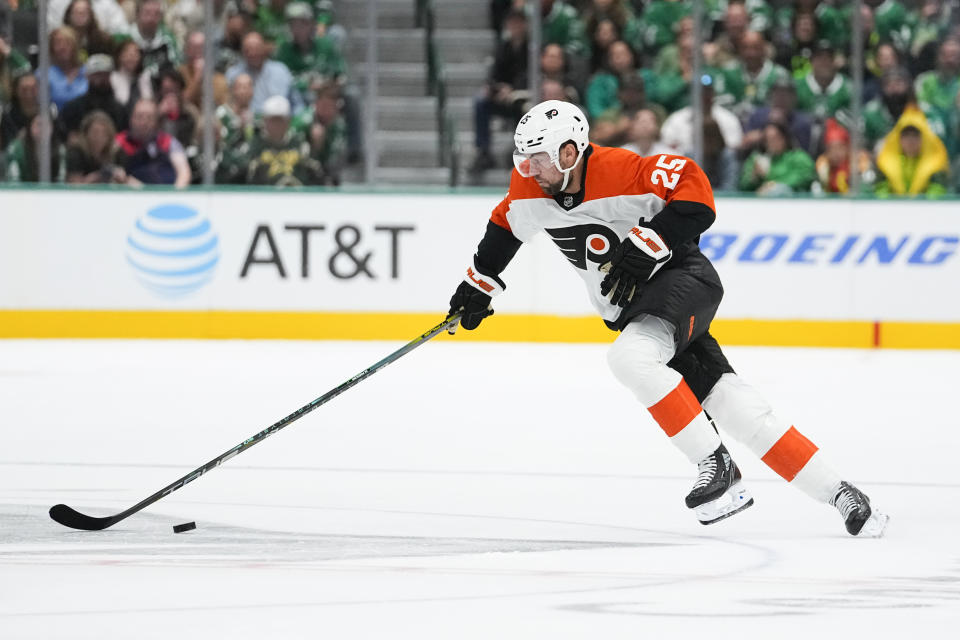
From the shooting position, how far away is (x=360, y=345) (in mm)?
8852

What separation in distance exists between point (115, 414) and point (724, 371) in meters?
2.84

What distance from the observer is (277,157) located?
9211mm

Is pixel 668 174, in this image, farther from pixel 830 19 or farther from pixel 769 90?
pixel 830 19

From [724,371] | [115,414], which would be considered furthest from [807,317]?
[724,371]

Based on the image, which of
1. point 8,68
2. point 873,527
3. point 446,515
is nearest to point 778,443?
point 873,527

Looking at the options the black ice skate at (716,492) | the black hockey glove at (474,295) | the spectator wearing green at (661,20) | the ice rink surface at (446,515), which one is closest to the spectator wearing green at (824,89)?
the spectator wearing green at (661,20)

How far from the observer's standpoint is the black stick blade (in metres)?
3.83

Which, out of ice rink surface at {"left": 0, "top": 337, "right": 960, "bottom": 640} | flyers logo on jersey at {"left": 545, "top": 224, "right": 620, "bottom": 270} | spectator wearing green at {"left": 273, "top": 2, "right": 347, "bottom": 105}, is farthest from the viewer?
spectator wearing green at {"left": 273, "top": 2, "right": 347, "bottom": 105}

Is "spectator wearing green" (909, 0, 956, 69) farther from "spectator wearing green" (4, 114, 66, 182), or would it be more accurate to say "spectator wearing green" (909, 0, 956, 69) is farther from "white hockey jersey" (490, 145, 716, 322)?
"white hockey jersey" (490, 145, 716, 322)

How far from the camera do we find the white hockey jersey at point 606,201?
3.99 metres

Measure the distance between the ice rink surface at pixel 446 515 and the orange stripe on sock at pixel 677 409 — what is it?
27cm

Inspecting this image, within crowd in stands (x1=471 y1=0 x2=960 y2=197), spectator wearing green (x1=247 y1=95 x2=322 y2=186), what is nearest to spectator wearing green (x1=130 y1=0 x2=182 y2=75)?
spectator wearing green (x1=247 y1=95 x2=322 y2=186)

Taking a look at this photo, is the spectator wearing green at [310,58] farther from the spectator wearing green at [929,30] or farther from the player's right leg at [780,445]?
the player's right leg at [780,445]

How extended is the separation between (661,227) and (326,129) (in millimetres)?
5622
